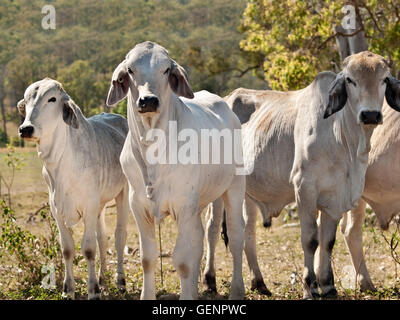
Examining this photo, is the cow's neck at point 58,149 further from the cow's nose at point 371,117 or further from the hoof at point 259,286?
the cow's nose at point 371,117

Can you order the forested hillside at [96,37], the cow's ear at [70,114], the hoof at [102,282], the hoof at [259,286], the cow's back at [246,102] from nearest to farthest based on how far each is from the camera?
the cow's ear at [70,114]
the hoof at [102,282]
the hoof at [259,286]
the cow's back at [246,102]
the forested hillside at [96,37]

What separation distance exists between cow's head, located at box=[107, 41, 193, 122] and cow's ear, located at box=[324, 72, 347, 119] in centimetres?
158

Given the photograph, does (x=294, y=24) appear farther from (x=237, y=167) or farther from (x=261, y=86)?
(x=261, y=86)

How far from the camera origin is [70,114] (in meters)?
6.46

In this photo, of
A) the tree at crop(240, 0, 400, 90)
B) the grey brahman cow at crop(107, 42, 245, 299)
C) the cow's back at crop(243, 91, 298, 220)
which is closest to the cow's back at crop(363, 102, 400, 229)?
the cow's back at crop(243, 91, 298, 220)

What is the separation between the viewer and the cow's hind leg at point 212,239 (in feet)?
24.3

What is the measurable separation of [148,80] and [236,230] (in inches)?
75.0

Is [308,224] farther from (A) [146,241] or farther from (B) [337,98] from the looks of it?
(A) [146,241]

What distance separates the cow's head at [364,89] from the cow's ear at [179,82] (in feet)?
5.04

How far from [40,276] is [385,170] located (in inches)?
139

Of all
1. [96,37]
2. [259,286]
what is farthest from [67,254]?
[96,37]

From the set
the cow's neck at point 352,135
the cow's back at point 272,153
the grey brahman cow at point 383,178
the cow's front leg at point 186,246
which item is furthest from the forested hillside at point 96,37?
the cow's front leg at point 186,246
